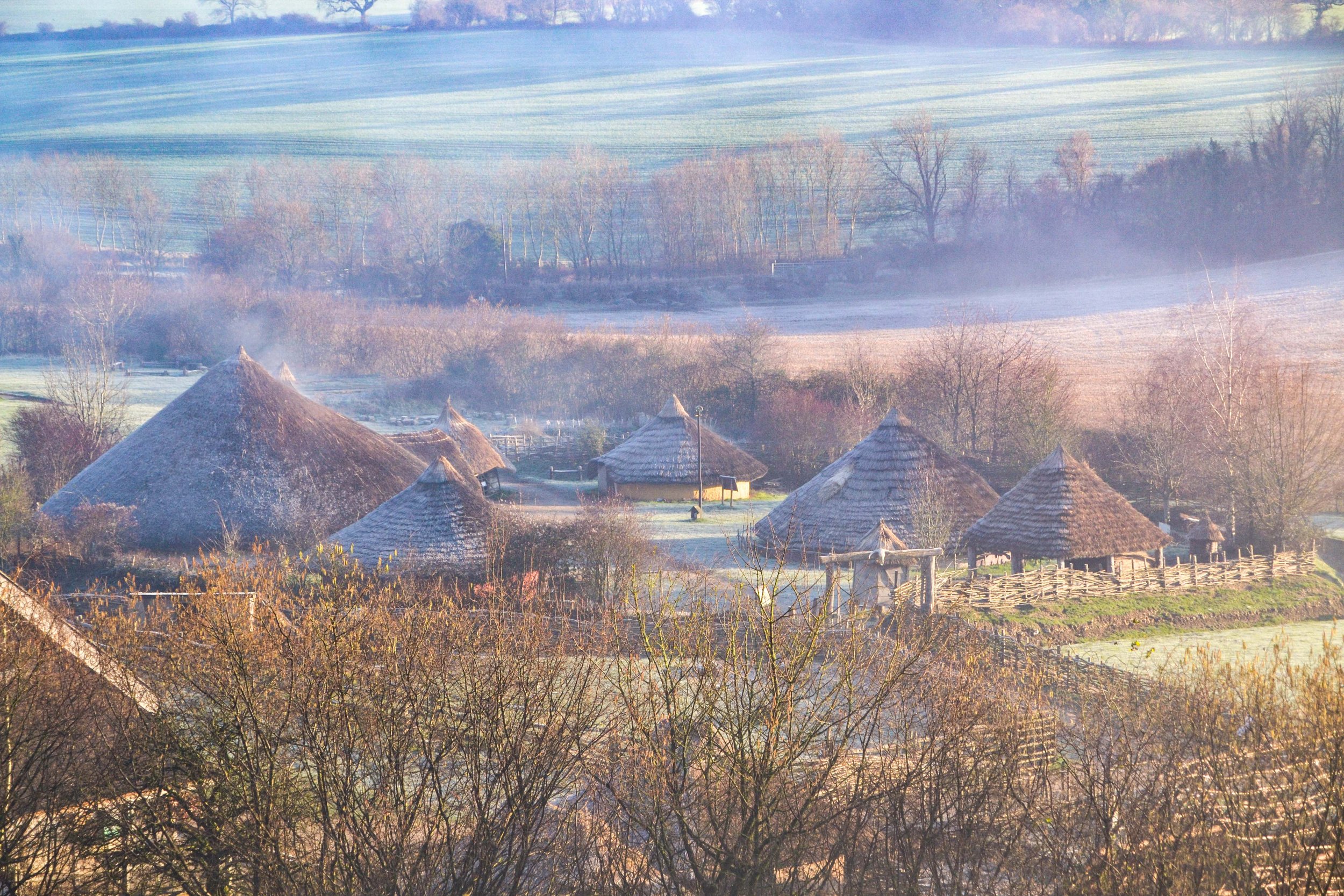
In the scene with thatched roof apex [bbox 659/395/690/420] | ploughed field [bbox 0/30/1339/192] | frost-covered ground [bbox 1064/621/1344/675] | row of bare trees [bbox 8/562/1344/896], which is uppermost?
ploughed field [bbox 0/30/1339/192]

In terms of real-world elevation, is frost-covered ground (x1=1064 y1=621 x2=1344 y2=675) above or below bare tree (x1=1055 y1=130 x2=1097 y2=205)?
below

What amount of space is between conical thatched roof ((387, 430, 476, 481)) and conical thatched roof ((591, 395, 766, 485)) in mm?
4557

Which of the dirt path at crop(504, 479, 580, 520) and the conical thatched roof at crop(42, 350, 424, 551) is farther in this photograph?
the dirt path at crop(504, 479, 580, 520)

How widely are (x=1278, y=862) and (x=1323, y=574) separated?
65.5ft

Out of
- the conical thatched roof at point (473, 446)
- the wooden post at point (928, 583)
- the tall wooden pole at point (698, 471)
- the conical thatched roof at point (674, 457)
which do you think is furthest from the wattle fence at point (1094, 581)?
the conical thatched roof at point (473, 446)

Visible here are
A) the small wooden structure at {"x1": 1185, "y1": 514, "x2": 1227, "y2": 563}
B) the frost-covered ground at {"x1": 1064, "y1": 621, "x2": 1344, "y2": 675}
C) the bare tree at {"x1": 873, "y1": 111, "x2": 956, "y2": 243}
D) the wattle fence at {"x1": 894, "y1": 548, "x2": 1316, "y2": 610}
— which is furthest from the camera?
the bare tree at {"x1": 873, "y1": 111, "x2": 956, "y2": 243}

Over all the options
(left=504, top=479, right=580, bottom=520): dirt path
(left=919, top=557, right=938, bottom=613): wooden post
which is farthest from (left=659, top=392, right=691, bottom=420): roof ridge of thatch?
(left=919, top=557, right=938, bottom=613): wooden post

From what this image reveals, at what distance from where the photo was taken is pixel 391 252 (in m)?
70.9

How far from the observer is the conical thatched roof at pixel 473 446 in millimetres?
34438

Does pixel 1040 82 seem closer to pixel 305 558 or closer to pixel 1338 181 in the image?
pixel 1338 181

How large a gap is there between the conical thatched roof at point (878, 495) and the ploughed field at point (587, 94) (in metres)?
49.1

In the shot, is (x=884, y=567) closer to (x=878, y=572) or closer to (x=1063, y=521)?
(x=878, y=572)

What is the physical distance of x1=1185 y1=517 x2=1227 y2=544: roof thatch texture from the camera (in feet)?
83.5

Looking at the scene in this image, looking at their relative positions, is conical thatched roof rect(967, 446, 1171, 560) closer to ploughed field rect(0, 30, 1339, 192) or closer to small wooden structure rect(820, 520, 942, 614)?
small wooden structure rect(820, 520, 942, 614)
